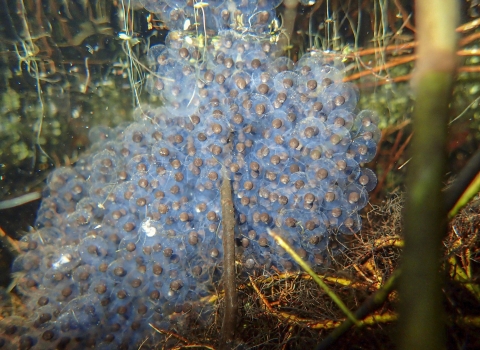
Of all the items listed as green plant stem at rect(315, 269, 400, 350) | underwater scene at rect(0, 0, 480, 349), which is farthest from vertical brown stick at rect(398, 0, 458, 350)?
underwater scene at rect(0, 0, 480, 349)

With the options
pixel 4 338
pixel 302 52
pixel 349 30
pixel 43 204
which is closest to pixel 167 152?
pixel 43 204

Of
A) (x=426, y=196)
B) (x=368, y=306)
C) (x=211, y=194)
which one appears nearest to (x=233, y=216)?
(x=211, y=194)

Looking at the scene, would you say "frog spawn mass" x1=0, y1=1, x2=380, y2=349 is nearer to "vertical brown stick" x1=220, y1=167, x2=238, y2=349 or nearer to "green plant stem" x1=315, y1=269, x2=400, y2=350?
"vertical brown stick" x1=220, y1=167, x2=238, y2=349

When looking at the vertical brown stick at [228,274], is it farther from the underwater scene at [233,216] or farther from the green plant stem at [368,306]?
the green plant stem at [368,306]

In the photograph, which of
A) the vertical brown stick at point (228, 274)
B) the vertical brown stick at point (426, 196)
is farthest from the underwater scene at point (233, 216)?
the vertical brown stick at point (426, 196)

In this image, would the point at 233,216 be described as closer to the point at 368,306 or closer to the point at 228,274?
the point at 228,274

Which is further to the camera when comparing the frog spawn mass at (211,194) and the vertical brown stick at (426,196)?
the frog spawn mass at (211,194)
